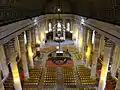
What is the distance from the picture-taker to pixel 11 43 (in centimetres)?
1288

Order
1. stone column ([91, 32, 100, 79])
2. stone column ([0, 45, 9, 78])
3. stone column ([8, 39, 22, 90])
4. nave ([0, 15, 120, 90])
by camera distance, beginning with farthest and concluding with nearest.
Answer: stone column ([0, 45, 9, 78])
stone column ([91, 32, 100, 79])
nave ([0, 15, 120, 90])
stone column ([8, 39, 22, 90])

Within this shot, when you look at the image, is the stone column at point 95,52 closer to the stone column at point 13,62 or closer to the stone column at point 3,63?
the stone column at point 13,62

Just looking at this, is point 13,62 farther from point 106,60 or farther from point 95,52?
point 95,52

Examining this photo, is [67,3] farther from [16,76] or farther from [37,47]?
[16,76]

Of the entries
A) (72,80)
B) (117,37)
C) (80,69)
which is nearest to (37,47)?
(80,69)

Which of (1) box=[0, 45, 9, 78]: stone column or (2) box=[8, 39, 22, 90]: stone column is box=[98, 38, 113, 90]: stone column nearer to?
(2) box=[8, 39, 22, 90]: stone column

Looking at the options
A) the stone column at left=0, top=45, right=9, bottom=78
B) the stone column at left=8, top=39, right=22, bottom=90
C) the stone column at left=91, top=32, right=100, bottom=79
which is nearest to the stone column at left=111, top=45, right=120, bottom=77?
the stone column at left=91, top=32, right=100, bottom=79

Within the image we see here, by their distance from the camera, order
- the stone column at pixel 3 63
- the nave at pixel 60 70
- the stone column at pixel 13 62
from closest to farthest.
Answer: the stone column at pixel 13 62
the nave at pixel 60 70
the stone column at pixel 3 63

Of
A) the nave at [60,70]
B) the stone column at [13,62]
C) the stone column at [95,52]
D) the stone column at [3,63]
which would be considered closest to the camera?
the stone column at [13,62]

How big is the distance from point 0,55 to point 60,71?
7642 millimetres

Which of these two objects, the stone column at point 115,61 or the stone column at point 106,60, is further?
the stone column at point 115,61

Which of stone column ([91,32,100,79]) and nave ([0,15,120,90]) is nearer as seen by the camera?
nave ([0,15,120,90])

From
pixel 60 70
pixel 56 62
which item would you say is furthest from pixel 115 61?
pixel 56 62

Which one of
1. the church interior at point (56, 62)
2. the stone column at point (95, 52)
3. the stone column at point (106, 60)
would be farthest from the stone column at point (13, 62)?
the stone column at point (95, 52)
